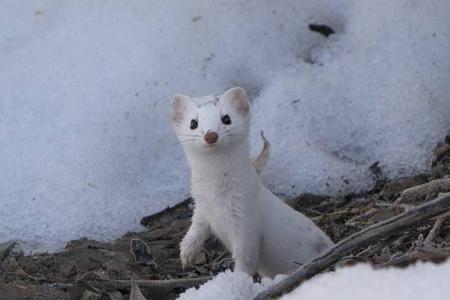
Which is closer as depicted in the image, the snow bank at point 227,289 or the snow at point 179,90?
the snow bank at point 227,289

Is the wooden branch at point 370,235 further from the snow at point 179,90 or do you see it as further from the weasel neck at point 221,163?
the snow at point 179,90

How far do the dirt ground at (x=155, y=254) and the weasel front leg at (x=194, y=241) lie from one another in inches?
3.8

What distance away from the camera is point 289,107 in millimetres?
4801

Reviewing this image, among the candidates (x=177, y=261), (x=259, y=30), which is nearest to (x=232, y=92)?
(x=177, y=261)

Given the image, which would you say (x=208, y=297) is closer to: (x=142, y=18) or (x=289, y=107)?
(x=289, y=107)

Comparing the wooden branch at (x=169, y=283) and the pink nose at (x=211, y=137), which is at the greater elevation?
the pink nose at (x=211, y=137)

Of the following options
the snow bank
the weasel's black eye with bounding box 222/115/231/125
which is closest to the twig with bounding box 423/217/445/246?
the snow bank

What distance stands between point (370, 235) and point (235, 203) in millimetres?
1352

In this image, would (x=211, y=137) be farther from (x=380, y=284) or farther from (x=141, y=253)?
(x=380, y=284)

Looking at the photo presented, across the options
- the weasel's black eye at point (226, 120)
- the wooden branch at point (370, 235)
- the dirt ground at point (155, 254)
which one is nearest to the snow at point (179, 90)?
the dirt ground at point (155, 254)

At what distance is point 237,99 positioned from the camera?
3.60 metres

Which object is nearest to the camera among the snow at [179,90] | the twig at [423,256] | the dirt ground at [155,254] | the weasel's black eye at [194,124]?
the twig at [423,256]

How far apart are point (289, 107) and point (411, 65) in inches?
24.8

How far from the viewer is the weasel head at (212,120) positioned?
11.4 feet
